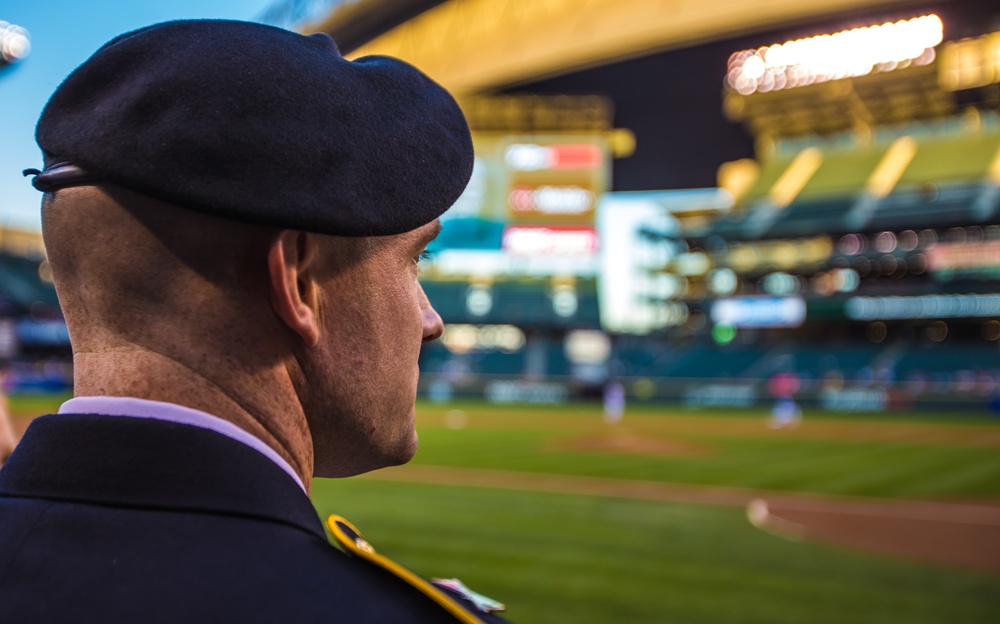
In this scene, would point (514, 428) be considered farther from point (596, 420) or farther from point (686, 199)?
point (686, 199)

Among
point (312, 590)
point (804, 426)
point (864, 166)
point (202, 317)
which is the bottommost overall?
point (804, 426)

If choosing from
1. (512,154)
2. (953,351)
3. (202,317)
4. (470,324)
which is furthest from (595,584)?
(512,154)

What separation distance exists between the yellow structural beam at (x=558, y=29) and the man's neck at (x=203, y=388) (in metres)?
29.8

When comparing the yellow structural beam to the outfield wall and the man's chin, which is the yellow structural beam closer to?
the outfield wall

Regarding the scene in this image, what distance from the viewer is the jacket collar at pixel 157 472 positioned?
81cm

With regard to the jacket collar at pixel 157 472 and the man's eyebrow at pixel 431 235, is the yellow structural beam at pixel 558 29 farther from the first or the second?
the jacket collar at pixel 157 472

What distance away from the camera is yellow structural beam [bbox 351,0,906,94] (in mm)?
28531

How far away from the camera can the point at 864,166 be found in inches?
1811

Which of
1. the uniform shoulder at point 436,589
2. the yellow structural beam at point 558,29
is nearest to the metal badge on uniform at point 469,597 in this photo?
the uniform shoulder at point 436,589

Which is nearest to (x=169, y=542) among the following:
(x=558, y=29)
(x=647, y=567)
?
(x=647, y=567)

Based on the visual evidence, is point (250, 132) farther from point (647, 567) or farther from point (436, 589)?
point (647, 567)

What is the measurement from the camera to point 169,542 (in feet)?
2.54

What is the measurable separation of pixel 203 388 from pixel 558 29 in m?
32.6

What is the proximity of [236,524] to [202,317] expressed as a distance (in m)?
0.23
